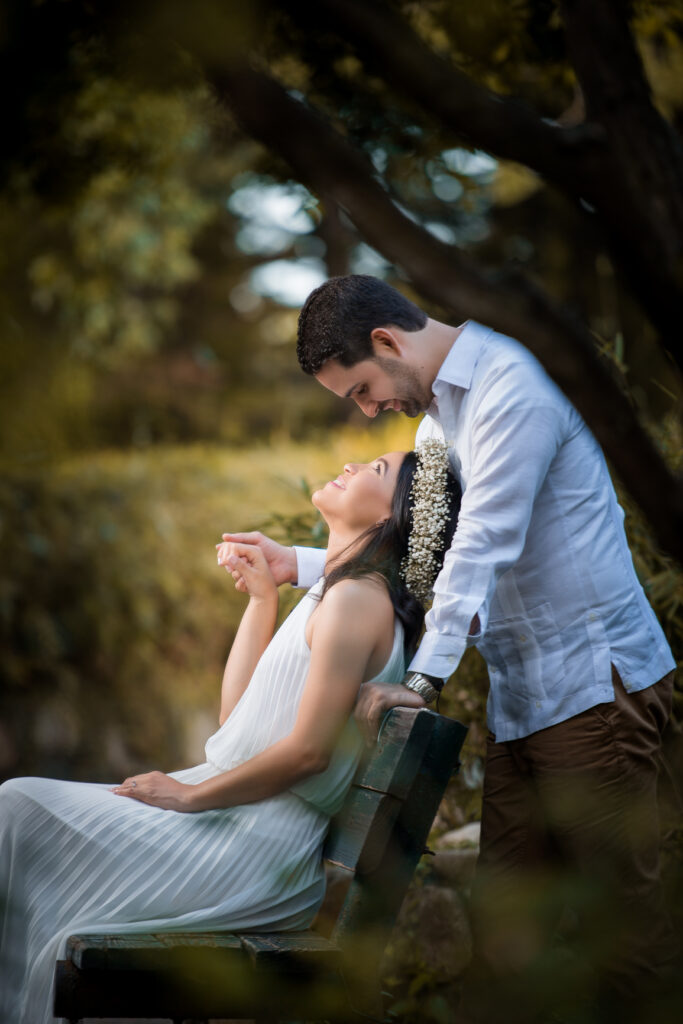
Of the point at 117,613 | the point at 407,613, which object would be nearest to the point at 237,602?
the point at 117,613

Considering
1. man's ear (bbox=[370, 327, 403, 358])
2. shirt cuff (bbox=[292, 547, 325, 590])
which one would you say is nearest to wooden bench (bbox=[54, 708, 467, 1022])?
shirt cuff (bbox=[292, 547, 325, 590])

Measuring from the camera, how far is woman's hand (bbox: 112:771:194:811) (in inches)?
92.2

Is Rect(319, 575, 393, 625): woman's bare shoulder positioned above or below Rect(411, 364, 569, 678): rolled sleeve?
below

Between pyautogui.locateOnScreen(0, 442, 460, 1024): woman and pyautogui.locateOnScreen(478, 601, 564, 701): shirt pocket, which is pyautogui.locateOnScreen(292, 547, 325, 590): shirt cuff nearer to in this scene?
pyautogui.locateOnScreen(0, 442, 460, 1024): woman

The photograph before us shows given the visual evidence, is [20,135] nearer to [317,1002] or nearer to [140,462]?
[317,1002]

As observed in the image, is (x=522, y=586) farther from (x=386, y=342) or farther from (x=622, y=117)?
(x=622, y=117)

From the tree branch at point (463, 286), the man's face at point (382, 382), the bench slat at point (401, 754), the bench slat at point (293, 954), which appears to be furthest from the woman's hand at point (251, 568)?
the tree branch at point (463, 286)

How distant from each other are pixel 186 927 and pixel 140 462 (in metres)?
6.00

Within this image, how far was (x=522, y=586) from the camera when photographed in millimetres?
2457

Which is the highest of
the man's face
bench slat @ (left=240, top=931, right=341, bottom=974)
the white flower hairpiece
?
the man's face

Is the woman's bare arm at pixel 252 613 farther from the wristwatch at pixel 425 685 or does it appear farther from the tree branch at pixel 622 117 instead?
the tree branch at pixel 622 117

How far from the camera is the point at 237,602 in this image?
7574 mm

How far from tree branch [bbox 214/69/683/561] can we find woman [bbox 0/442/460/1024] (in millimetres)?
1461

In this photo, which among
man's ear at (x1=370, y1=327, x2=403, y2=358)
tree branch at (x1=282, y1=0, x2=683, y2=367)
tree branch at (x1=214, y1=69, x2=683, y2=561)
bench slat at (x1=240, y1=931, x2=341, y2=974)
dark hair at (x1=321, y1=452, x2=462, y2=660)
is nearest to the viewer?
tree branch at (x1=214, y1=69, x2=683, y2=561)
